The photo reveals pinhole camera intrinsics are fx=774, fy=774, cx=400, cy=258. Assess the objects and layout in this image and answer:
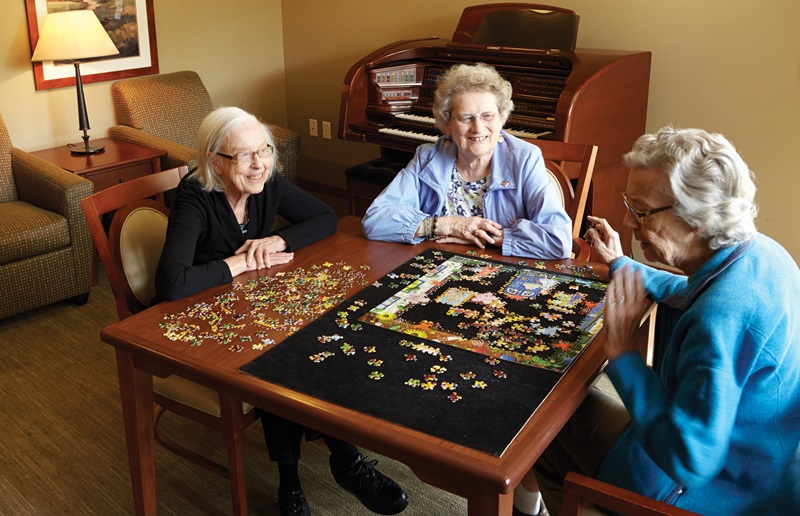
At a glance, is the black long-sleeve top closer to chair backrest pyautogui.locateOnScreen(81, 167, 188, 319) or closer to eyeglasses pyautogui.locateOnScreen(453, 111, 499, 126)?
chair backrest pyautogui.locateOnScreen(81, 167, 188, 319)

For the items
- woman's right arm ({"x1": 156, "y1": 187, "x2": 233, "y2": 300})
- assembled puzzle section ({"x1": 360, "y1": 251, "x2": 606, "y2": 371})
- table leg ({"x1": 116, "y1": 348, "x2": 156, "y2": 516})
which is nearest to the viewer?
assembled puzzle section ({"x1": 360, "y1": 251, "x2": 606, "y2": 371})

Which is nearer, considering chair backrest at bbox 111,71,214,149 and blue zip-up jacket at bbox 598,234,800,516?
blue zip-up jacket at bbox 598,234,800,516

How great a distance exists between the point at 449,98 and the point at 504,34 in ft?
5.38

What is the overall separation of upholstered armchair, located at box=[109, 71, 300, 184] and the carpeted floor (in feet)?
5.20

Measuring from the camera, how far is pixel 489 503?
137 cm

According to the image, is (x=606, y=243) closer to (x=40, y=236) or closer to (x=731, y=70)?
(x=731, y=70)

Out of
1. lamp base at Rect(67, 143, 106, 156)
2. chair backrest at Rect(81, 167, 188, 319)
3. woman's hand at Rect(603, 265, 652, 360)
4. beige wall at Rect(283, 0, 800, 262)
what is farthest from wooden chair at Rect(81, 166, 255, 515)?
beige wall at Rect(283, 0, 800, 262)

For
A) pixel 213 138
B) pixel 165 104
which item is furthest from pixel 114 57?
pixel 213 138

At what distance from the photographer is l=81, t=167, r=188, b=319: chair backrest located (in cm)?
221

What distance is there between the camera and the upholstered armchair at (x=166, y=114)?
4.54 meters

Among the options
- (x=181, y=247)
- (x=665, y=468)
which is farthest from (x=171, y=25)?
(x=665, y=468)

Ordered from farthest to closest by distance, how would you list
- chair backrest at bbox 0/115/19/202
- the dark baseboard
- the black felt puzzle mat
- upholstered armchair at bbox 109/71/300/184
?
1. the dark baseboard
2. upholstered armchair at bbox 109/71/300/184
3. chair backrest at bbox 0/115/19/202
4. the black felt puzzle mat

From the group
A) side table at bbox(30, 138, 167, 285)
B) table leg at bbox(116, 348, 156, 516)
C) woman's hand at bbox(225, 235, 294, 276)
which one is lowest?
table leg at bbox(116, 348, 156, 516)

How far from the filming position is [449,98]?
2.47 metres
